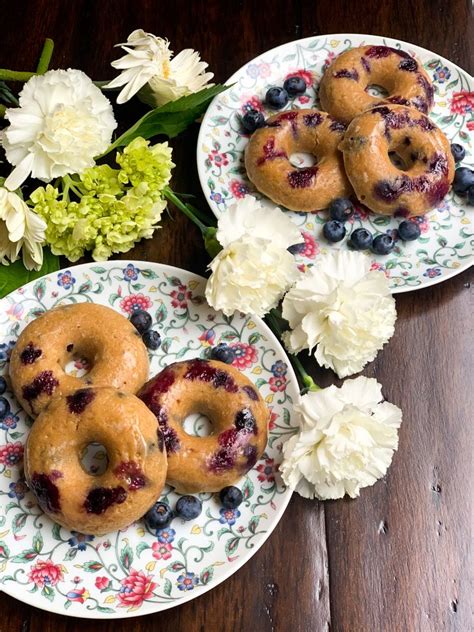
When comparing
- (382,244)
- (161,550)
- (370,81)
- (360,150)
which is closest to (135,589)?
(161,550)

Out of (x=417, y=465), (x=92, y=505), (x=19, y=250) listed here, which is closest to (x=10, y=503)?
(x=92, y=505)

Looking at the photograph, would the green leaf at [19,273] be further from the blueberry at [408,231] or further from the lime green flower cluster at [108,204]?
the blueberry at [408,231]

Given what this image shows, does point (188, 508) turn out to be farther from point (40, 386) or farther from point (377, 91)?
point (377, 91)

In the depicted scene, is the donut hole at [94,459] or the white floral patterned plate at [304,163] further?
the white floral patterned plate at [304,163]

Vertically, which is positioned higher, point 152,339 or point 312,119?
point 312,119

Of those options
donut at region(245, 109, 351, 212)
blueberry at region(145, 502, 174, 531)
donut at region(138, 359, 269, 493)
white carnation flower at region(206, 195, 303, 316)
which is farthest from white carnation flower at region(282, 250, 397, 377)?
blueberry at region(145, 502, 174, 531)

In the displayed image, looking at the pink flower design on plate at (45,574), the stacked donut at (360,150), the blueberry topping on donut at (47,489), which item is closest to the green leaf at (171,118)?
the stacked donut at (360,150)
